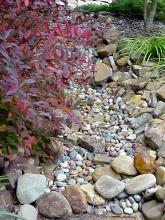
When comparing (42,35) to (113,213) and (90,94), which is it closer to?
(113,213)

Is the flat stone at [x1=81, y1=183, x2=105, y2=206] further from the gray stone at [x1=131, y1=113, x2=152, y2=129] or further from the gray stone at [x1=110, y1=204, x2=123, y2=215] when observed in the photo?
the gray stone at [x1=131, y1=113, x2=152, y2=129]

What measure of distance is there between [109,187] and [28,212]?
1.48 feet

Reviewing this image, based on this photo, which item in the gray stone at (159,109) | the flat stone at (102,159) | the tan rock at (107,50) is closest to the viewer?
the flat stone at (102,159)

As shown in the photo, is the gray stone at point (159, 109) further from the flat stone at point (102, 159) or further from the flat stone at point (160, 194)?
the flat stone at point (160, 194)

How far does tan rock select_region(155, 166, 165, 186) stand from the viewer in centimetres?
258

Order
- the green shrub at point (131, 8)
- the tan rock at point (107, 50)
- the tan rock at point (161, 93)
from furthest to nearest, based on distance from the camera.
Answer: the green shrub at point (131, 8), the tan rock at point (107, 50), the tan rock at point (161, 93)

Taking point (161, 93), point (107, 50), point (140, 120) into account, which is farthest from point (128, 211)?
point (107, 50)

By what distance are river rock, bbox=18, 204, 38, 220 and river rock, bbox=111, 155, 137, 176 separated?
1.77ft

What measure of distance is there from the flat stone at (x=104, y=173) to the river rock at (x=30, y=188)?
33 cm

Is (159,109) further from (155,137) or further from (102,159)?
(102,159)

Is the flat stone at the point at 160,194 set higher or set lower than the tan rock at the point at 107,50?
lower

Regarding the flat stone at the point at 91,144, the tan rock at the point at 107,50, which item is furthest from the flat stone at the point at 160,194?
the tan rock at the point at 107,50

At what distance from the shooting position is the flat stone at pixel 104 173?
265 cm

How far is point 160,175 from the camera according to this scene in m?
2.60
